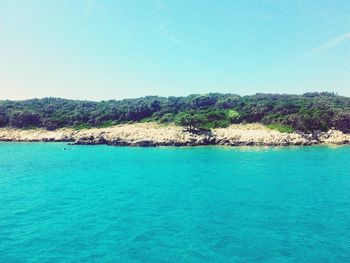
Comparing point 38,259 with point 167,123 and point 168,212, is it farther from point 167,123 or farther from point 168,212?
point 167,123

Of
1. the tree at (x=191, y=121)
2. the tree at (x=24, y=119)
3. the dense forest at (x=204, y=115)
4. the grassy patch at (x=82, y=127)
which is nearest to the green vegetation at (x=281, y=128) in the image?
the dense forest at (x=204, y=115)

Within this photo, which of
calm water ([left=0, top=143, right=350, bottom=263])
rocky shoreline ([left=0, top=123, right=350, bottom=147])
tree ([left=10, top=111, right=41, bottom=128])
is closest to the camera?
calm water ([left=0, top=143, right=350, bottom=263])

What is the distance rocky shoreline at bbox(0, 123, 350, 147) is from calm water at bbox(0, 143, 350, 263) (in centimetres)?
2758

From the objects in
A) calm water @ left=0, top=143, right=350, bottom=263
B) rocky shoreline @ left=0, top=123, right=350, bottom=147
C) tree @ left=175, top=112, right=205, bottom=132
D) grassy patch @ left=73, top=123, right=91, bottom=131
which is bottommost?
calm water @ left=0, top=143, right=350, bottom=263

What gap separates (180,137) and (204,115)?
16694mm

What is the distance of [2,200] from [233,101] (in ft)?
344

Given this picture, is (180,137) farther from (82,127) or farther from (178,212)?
(178,212)

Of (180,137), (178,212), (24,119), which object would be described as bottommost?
(178,212)

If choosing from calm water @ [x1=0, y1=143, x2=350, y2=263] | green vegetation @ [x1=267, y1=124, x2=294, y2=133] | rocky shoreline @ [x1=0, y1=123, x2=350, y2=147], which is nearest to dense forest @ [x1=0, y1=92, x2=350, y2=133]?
green vegetation @ [x1=267, y1=124, x2=294, y2=133]

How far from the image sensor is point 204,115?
101 meters

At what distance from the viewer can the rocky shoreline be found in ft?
270

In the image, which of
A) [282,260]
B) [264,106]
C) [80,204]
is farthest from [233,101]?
[282,260]

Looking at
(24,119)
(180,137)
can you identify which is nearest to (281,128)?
(180,137)

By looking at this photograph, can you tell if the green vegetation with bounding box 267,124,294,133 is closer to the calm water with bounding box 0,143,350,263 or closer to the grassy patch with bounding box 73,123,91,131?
the calm water with bounding box 0,143,350,263
